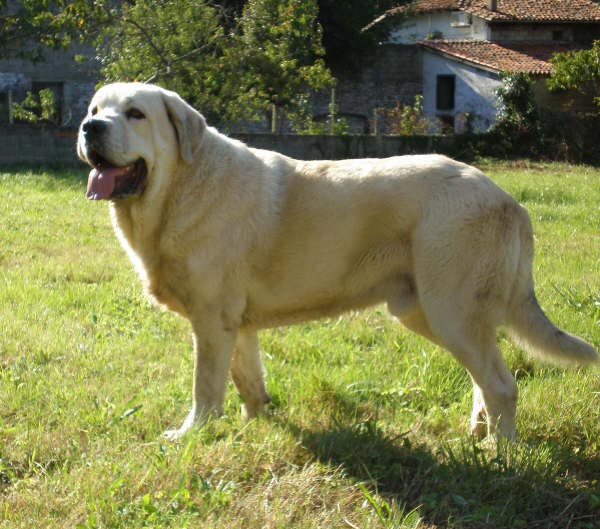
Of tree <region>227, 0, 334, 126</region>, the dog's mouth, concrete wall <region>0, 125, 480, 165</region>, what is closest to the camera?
the dog's mouth

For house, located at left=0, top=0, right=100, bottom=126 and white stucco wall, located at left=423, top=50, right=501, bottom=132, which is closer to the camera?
house, located at left=0, top=0, right=100, bottom=126

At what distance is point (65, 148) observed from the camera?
1803cm

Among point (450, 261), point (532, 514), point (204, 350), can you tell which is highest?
point (450, 261)

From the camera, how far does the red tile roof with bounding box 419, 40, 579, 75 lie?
3262 cm

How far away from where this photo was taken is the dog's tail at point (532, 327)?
4289 millimetres

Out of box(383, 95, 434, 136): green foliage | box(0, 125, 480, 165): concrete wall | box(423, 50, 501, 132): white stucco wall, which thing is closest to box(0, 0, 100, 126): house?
box(383, 95, 434, 136): green foliage

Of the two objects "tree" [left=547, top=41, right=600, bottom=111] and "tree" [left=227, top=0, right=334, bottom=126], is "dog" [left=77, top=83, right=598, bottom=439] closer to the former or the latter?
"tree" [left=227, top=0, right=334, bottom=126]

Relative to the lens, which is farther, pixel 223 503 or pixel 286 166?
pixel 286 166

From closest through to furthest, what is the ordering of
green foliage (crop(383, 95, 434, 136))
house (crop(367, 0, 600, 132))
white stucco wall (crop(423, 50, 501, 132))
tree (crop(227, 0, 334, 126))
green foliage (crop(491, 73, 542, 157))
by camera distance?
tree (crop(227, 0, 334, 126))
green foliage (crop(383, 95, 434, 136))
green foliage (crop(491, 73, 542, 157))
white stucco wall (crop(423, 50, 501, 132))
house (crop(367, 0, 600, 132))

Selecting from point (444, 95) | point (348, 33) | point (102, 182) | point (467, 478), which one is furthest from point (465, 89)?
point (467, 478)

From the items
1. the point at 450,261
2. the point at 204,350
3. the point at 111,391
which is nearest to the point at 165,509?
the point at 204,350

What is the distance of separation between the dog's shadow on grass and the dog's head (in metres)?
1.60

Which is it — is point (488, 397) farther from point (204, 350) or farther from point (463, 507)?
point (204, 350)

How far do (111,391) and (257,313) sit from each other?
1.00m
